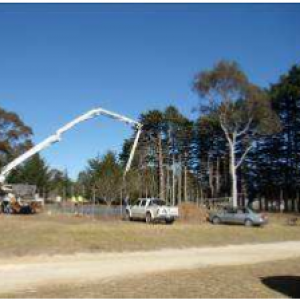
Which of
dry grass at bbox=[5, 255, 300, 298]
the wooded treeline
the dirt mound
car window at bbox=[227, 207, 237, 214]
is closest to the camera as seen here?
dry grass at bbox=[5, 255, 300, 298]

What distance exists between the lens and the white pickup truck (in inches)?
1489

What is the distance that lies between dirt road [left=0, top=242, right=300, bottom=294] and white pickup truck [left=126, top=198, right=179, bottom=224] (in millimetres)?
11960

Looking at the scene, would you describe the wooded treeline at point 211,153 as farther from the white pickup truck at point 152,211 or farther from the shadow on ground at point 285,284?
the shadow on ground at point 285,284

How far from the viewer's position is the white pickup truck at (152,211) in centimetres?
3781

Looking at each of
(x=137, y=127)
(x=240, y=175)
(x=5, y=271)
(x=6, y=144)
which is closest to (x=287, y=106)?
(x=240, y=175)

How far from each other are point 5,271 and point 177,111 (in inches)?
2289

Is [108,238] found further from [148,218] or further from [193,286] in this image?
[148,218]

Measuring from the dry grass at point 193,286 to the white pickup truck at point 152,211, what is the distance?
815 inches

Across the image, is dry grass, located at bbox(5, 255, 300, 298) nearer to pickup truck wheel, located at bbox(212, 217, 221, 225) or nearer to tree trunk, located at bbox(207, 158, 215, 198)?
pickup truck wheel, located at bbox(212, 217, 221, 225)

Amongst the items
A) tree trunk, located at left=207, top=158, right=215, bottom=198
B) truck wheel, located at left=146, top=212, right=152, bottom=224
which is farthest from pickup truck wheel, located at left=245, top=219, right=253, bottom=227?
tree trunk, located at left=207, top=158, right=215, bottom=198

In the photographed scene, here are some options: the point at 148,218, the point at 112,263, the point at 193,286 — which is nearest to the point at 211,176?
the point at 148,218

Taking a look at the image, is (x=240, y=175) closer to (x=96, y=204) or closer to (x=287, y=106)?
(x=287, y=106)

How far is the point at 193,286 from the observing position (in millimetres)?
13914

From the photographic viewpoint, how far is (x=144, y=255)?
2156 centimetres
